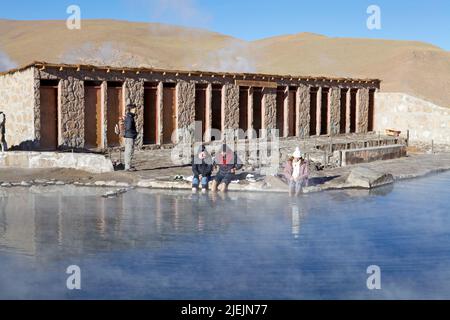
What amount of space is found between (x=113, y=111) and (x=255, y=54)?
2860 inches

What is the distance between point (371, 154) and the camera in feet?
79.8

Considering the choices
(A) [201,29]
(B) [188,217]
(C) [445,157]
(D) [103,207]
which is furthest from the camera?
(A) [201,29]

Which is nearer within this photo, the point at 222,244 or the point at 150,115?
the point at 222,244

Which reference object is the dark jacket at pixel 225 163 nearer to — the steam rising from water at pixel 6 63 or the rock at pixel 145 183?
the rock at pixel 145 183

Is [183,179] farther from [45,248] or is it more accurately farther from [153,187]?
[45,248]

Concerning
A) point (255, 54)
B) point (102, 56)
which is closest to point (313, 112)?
point (102, 56)

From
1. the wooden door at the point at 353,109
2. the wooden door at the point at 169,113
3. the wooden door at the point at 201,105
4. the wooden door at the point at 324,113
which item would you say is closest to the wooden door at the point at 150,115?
the wooden door at the point at 169,113

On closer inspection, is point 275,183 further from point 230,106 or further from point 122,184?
point 230,106

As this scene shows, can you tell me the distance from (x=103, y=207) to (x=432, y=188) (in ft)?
29.3

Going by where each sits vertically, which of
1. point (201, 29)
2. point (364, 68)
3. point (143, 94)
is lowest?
point (143, 94)

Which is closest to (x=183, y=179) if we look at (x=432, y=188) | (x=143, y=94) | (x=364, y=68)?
(x=432, y=188)

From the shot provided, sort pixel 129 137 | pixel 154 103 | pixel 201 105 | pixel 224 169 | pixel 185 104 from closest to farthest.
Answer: pixel 224 169 < pixel 129 137 < pixel 154 103 < pixel 185 104 < pixel 201 105

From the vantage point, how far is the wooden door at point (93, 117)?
24016mm

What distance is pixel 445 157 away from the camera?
2744cm
